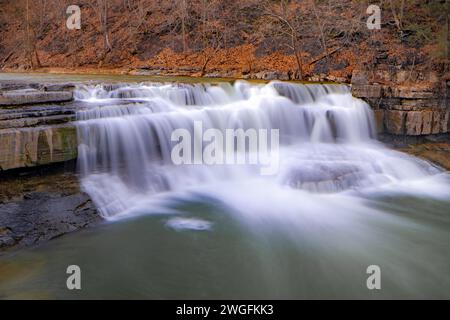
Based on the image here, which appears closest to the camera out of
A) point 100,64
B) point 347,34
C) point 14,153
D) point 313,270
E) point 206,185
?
point 313,270

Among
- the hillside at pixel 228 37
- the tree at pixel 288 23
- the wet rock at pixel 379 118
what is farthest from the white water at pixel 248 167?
the tree at pixel 288 23

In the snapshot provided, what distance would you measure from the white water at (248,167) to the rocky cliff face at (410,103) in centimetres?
34

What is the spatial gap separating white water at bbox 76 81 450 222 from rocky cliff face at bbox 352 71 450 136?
1.10 feet

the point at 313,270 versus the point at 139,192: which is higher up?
the point at 139,192

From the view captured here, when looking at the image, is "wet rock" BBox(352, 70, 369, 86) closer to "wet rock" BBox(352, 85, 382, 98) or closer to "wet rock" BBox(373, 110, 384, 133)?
"wet rock" BBox(352, 85, 382, 98)

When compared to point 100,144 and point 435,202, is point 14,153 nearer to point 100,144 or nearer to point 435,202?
point 100,144

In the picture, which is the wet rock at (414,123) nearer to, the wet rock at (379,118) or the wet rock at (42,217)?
the wet rock at (379,118)

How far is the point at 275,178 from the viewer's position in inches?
289

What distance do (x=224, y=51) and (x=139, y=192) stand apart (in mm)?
10139

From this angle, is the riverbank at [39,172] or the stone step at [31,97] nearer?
the riverbank at [39,172]

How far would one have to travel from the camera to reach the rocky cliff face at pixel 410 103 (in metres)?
8.98

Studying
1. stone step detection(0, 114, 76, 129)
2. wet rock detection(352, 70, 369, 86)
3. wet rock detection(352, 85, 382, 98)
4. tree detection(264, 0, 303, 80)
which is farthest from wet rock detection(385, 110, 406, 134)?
stone step detection(0, 114, 76, 129)

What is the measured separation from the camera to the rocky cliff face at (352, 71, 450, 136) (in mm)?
8984

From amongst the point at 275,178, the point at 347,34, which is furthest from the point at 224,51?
the point at 275,178
